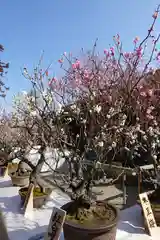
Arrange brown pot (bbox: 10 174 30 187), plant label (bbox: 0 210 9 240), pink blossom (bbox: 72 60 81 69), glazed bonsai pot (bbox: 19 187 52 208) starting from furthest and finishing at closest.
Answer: brown pot (bbox: 10 174 30 187)
pink blossom (bbox: 72 60 81 69)
glazed bonsai pot (bbox: 19 187 52 208)
plant label (bbox: 0 210 9 240)

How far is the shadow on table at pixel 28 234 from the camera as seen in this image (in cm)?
206

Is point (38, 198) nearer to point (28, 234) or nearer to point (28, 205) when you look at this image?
point (28, 205)

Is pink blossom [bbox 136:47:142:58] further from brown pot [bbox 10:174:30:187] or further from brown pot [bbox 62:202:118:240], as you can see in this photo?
brown pot [bbox 10:174:30:187]

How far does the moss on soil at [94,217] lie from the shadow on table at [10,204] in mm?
1338

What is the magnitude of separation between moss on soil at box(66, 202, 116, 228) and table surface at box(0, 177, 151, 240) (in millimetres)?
291

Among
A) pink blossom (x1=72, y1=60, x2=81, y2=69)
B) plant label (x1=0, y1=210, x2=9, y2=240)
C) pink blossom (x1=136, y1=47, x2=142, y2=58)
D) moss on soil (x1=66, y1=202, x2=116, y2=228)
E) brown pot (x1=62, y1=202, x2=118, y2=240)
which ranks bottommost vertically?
plant label (x1=0, y1=210, x2=9, y2=240)

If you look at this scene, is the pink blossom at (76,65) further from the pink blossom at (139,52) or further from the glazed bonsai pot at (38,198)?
the glazed bonsai pot at (38,198)

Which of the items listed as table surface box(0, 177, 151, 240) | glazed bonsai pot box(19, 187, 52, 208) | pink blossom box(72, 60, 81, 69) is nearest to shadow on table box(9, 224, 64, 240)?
table surface box(0, 177, 151, 240)

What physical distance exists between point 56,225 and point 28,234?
733 mm

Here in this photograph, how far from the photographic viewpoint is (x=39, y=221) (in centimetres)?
252

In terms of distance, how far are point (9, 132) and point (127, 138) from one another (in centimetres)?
546

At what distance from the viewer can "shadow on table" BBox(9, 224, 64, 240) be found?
2064mm

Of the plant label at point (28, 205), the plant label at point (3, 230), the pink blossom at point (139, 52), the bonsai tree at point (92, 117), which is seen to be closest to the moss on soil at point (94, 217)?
the bonsai tree at point (92, 117)

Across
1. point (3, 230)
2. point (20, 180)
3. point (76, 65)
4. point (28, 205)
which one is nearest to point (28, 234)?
point (3, 230)
